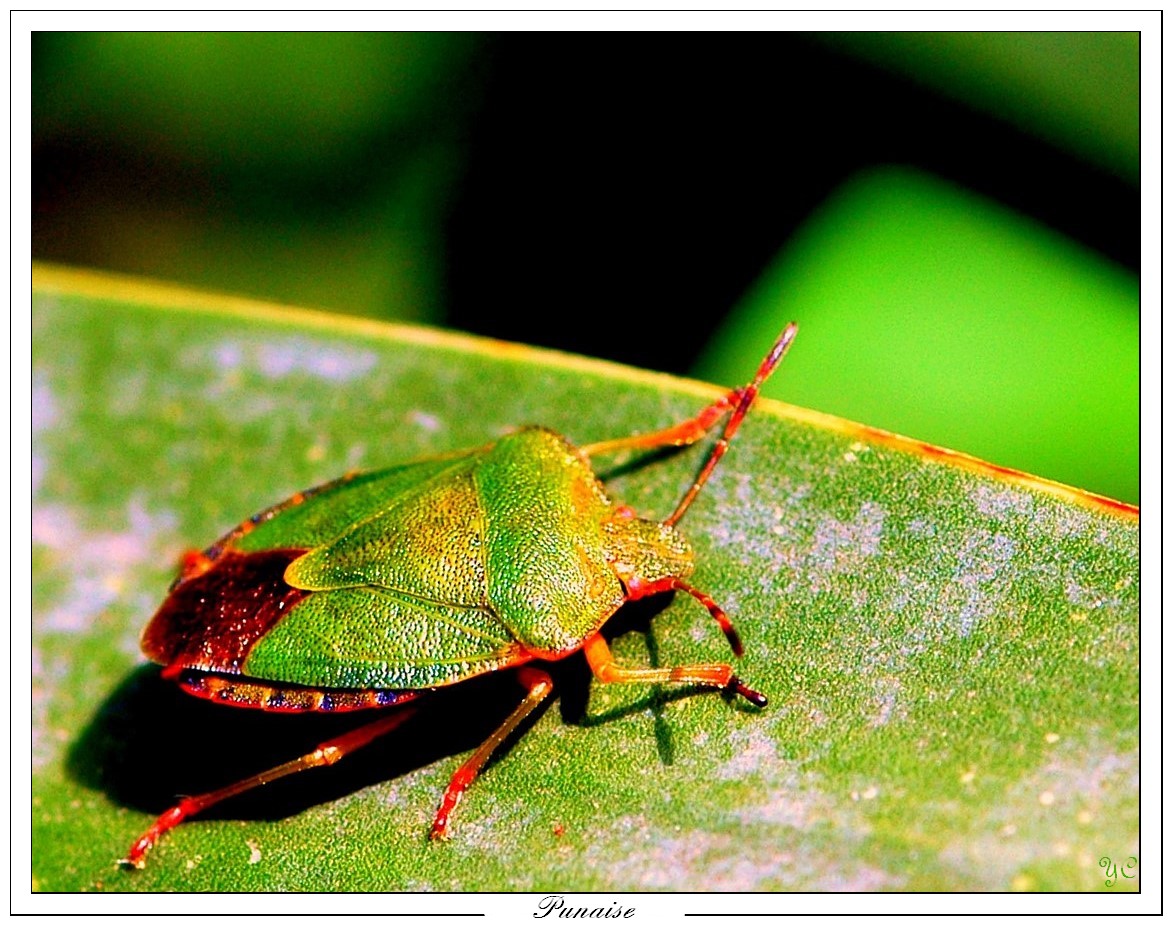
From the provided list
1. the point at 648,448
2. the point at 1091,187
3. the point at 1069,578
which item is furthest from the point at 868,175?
the point at 1069,578

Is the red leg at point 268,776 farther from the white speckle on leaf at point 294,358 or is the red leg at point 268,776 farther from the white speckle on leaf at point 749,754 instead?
the white speckle on leaf at point 294,358

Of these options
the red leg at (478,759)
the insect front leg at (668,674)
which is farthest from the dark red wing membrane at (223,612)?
the insect front leg at (668,674)

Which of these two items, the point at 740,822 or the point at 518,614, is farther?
the point at 518,614

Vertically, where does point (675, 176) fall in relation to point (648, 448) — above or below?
above

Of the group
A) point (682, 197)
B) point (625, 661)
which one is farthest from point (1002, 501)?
point (682, 197)

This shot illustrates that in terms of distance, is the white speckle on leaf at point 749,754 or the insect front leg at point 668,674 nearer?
the white speckle on leaf at point 749,754

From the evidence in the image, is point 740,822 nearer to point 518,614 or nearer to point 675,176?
point 518,614
